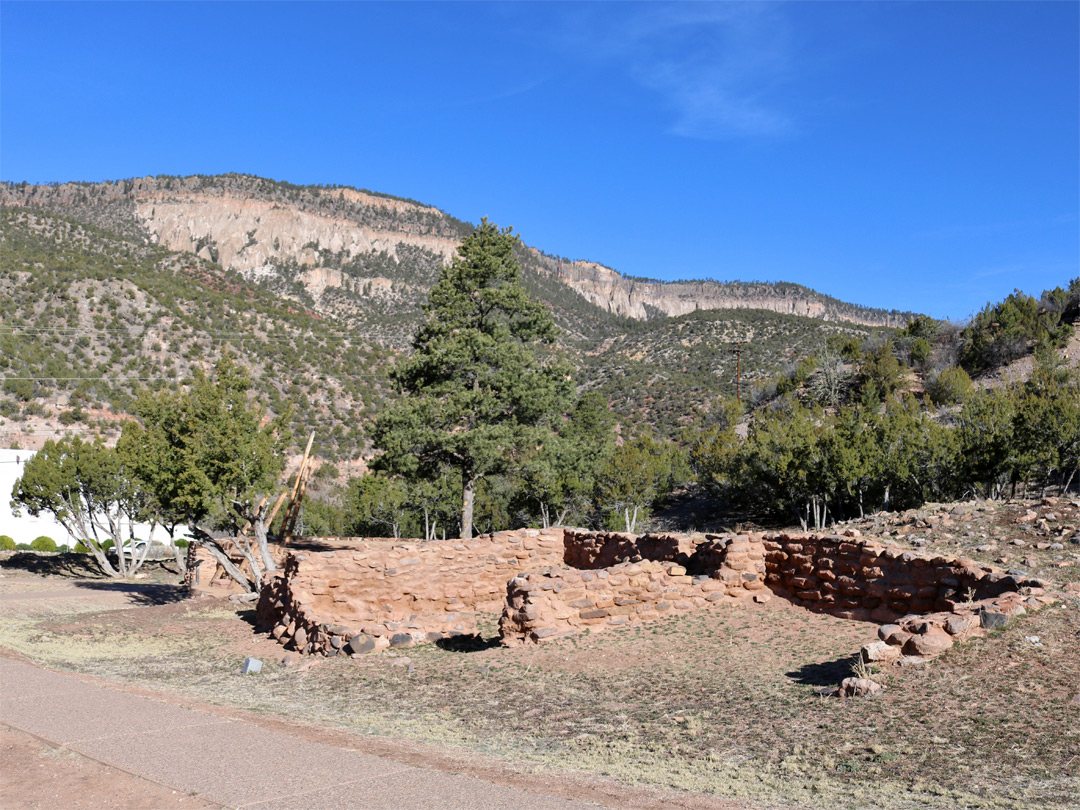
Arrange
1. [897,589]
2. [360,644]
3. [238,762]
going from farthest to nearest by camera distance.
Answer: [360,644] → [897,589] → [238,762]

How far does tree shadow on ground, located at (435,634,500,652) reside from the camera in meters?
11.8

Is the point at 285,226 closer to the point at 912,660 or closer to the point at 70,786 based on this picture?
the point at 70,786

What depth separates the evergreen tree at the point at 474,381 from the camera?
21.0m

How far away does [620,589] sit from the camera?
12.2 m

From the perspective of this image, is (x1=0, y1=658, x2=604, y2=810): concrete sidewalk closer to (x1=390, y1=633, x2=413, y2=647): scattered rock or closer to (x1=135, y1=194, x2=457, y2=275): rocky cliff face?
(x1=390, y1=633, x2=413, y2=647): scattered rock

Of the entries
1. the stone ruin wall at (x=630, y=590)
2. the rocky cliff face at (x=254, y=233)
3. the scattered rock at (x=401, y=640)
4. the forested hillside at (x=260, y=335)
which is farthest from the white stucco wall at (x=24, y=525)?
the rocky cliff face at (x=254, y=233)

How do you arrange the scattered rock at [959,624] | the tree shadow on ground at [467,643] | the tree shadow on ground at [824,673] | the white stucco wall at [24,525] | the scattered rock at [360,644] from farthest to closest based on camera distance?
the white stucco wall at [24,525] → the tree shadow on ground at [467,643] → the scattered rock at [360,644] → the tree shadow on ground at [824,673] → the scattered rock at [959,624]

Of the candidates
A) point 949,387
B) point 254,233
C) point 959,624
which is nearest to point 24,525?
point 959,624

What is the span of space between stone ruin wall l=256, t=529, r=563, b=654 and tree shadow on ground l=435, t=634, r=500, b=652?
21 centimetres

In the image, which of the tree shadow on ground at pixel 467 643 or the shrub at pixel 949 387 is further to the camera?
the shrub at pixel 949 387

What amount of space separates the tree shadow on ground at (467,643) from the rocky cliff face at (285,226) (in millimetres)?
74721

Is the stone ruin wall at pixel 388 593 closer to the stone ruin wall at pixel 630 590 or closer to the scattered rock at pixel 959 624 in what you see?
the stone ruin wall at pixel 630 590

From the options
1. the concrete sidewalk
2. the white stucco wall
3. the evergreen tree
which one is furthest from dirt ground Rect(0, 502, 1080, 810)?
the white stucco wall

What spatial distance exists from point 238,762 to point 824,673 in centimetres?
593
